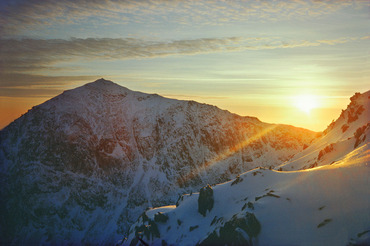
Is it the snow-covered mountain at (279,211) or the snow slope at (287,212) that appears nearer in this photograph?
the snow slope at (287,212)

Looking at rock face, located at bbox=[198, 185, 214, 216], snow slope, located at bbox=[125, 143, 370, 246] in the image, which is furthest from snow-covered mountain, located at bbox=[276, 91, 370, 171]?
rock face, located at bbox=[198, 185, 214, 216]

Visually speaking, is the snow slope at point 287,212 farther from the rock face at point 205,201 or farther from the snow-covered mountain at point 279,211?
the rock face at point 205,201

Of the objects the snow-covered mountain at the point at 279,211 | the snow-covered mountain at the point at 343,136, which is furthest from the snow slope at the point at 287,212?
the snow-covered mountain at the point at 343,136

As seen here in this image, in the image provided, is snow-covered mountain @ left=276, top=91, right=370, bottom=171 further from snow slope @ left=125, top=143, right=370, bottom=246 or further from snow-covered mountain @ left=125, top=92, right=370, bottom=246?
snow slope @ left=125, top=143, right=370, bottom=246

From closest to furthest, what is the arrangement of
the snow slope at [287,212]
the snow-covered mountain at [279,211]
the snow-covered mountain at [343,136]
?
the snow slope at [287,212], the snow-covered mountain at [279,211], the snow-covered mountain at [343,136]

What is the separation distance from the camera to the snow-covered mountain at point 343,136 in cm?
11981

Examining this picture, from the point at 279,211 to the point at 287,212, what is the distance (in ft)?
6.97

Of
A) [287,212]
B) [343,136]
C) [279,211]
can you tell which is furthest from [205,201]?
[343,136]

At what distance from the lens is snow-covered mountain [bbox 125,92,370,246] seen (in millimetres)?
67375

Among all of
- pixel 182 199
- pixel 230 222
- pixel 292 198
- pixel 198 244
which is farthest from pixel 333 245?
pixel 182 199

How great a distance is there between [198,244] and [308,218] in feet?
101

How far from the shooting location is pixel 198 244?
86.1 metres

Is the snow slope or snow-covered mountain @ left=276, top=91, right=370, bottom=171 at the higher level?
snow-covered mountain @ left=276, top=91, right=370, bottom=171

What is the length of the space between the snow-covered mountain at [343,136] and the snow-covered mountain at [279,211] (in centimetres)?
307
